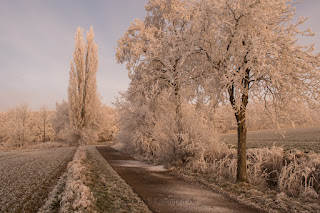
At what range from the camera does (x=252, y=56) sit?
171 inches

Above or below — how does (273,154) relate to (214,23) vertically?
below

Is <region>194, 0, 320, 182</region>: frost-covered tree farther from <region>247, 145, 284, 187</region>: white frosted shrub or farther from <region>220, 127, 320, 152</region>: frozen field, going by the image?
<region>220, 127, 320, 152</region>: frozen field


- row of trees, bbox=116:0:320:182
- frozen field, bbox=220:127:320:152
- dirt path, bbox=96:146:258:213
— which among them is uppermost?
row of trees, bbox=116:0:320:182

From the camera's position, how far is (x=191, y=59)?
5949 mm

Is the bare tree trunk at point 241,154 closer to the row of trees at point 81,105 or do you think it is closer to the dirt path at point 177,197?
the dirt path at point 177,197

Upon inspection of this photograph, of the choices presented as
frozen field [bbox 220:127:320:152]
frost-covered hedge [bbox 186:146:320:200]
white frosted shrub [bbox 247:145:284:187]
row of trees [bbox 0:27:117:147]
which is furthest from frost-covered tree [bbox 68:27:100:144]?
white frosted shrub [bbox 247:145:284:187]

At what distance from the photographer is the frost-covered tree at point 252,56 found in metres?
4.52

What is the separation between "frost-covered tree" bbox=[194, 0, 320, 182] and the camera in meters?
4.52

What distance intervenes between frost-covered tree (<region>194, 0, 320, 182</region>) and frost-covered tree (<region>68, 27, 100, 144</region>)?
75.4 feet

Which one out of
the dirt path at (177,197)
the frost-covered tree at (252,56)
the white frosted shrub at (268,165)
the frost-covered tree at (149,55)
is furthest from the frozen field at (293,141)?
the frost-covered tree at (149,55)

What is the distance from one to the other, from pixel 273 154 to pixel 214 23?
4570mm

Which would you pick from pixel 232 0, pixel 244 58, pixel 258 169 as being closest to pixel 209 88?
pixel 244 58

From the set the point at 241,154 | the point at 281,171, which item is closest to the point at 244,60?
the point at 241,154

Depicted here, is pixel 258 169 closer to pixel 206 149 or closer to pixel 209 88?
pixel 206 149
